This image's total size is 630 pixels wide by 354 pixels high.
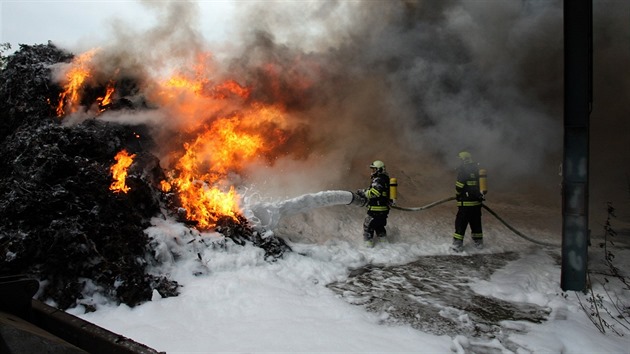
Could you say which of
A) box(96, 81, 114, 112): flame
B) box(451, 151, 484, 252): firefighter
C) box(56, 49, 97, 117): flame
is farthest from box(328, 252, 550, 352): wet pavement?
box(56, 49, 97, 117): flame

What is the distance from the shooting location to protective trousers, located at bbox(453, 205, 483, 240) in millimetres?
8344

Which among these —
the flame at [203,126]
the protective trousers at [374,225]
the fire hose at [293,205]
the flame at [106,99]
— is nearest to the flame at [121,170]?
the flame at [203,126]

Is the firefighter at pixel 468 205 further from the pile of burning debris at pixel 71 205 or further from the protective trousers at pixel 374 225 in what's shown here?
the pile of burning debris at pixel 71 205

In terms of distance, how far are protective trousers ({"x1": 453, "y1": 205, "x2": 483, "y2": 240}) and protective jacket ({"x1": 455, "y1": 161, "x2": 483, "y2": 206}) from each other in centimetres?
12

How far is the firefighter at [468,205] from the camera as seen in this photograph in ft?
27.4

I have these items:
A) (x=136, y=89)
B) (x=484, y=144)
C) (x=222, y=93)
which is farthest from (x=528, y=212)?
(x=136, y=89)

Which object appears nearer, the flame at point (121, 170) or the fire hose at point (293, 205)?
the flame at point (121, 170)

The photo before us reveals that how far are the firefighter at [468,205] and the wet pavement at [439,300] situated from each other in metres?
0.91

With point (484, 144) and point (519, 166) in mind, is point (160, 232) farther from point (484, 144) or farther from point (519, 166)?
point (519, 166)

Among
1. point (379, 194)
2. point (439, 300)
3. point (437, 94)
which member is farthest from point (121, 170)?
point (437, 94)

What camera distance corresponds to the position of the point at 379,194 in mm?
8648

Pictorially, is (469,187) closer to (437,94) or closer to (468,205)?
(468,205)

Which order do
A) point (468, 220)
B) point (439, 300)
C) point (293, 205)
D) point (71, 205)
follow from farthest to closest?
point (468, 220) < point (293, 205) < point (71, 205) < point (439, 300)

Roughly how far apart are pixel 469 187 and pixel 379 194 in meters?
1.98
